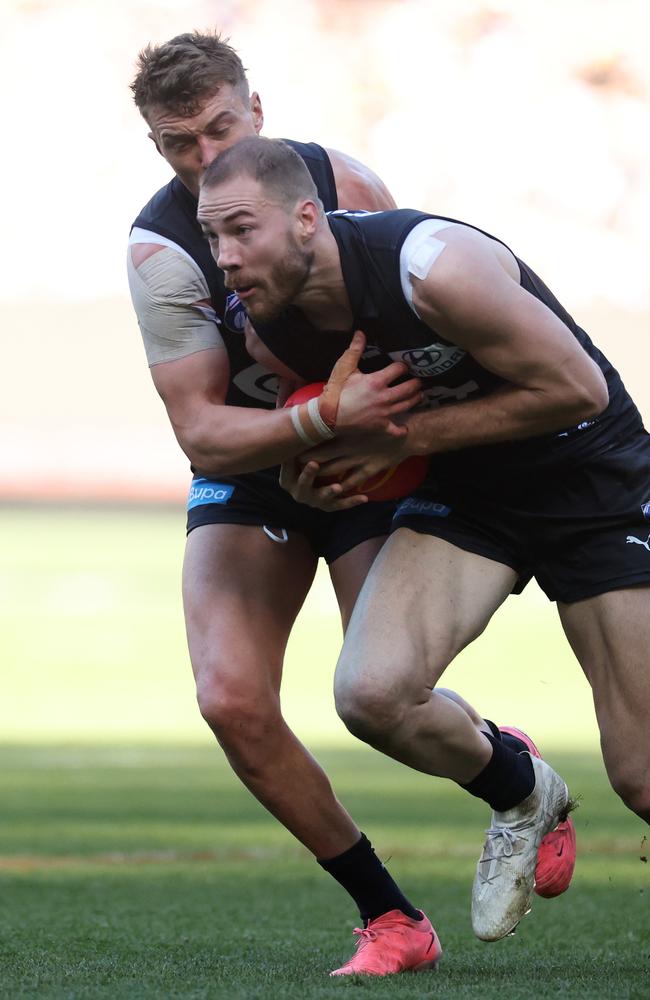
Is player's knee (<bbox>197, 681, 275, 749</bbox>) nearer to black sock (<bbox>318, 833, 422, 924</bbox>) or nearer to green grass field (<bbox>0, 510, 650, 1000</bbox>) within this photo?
black sock (<bbox>318, 833, 422, 924</bbox>)

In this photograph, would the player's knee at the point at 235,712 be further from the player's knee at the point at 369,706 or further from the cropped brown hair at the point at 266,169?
the cropped brown hair at the point at 266,169

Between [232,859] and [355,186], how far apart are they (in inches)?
168

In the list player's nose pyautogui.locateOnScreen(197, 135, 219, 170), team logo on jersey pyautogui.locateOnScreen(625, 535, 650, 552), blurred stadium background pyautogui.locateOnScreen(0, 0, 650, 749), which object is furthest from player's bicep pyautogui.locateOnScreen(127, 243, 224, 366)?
blurred stadium background pyautogui.locateOnScreen(0, 0, 650, 749)

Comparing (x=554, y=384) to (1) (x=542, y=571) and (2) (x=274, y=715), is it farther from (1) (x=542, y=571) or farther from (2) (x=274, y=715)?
(2) (x=274, y=715)

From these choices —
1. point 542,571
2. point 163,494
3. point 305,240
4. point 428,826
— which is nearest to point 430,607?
point 542,571

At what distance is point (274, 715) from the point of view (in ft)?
15.5

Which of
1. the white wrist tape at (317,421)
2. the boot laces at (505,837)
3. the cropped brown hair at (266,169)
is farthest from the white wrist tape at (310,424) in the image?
the boot laces at (505,837)

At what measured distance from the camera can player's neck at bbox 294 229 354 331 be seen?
4.16m

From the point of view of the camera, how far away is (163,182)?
29609 mm

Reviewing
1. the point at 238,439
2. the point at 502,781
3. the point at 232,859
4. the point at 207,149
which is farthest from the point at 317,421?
the point at 232,859

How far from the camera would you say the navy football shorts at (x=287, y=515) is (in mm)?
4914

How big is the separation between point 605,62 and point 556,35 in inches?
42.4

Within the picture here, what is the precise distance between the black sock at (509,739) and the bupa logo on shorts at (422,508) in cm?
64

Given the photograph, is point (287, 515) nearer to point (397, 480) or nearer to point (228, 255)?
point (397, 480)
